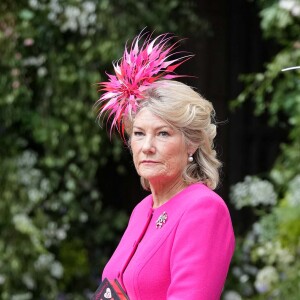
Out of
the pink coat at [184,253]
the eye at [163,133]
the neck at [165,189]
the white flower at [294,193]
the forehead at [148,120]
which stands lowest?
the white flower at [294,193]

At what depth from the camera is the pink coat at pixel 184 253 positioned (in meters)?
2.45

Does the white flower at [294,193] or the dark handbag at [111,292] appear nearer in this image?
the dark handbag at [111,292]

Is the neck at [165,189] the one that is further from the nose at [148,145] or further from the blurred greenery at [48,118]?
the blurred greenery at [48,118]

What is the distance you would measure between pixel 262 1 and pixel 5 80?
1380mm

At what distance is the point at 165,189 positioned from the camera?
2723 millimetres

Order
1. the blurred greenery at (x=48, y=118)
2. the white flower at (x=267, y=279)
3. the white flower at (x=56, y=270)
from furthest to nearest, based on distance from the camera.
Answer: the white flower at (x=56, y=270)
the blurred greenery at (x=48, y=118)
the white flower at (x=267, y=279)

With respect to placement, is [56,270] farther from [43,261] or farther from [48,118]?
[48,118]

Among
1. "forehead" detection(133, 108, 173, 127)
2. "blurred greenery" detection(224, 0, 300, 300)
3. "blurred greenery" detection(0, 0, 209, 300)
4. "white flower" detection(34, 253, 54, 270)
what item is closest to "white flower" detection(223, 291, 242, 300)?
"blurred greenery" detection(224, 0, 300, 300)

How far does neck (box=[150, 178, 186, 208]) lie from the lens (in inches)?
106

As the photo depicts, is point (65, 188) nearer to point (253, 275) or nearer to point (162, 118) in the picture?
point (253, 275)

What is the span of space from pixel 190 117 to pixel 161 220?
28 cm

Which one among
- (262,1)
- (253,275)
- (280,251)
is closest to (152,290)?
(280,251)

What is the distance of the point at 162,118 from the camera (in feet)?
8.59

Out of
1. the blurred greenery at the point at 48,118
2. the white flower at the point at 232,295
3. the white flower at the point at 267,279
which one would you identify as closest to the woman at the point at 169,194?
the white flower at the point at 267,279
